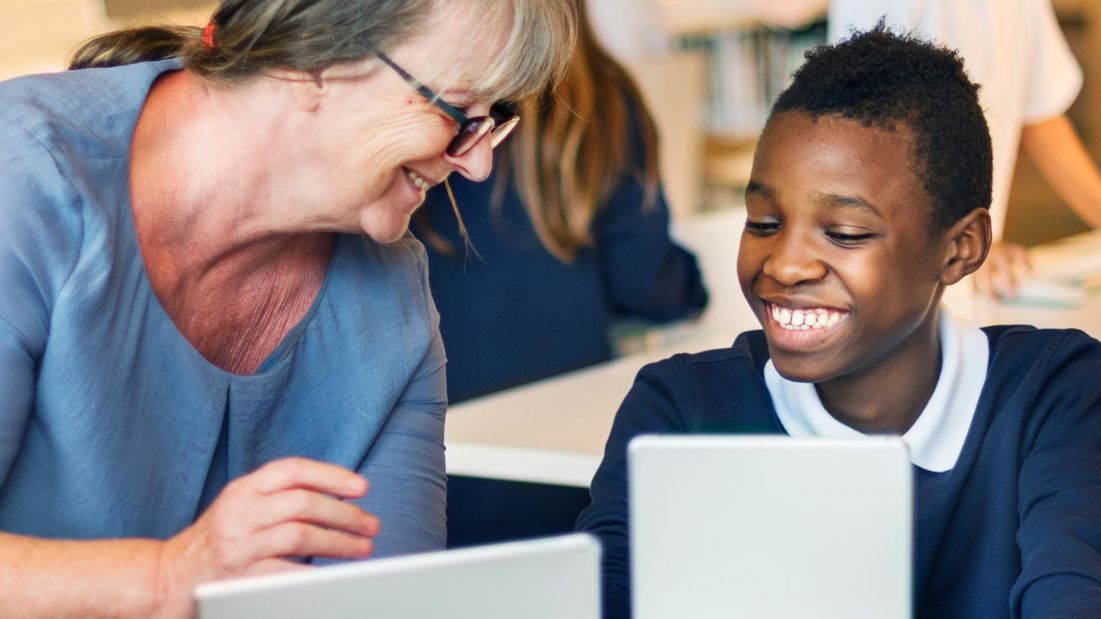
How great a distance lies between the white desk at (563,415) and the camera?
161cm

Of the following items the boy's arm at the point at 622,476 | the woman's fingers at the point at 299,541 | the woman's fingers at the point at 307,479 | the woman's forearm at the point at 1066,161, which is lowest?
the woman's forearm at the point at 1066,161

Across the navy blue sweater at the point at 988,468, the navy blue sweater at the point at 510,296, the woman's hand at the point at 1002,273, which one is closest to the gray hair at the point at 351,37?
the navy blue sweater at the point at 988,468

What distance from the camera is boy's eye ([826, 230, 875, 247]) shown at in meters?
1.20

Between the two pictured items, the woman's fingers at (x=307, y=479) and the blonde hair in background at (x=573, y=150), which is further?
the blonde hair in background at (x=573, y=150)

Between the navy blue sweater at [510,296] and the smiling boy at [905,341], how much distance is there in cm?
78

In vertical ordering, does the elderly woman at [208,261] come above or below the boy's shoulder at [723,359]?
above

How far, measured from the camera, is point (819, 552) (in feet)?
2.50

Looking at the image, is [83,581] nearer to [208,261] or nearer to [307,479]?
[307,479]

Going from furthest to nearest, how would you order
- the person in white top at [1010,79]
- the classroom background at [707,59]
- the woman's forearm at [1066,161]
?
the classroom background at [707,59], the woman's forearm at [1066,161], the person in white top at [1010,79]

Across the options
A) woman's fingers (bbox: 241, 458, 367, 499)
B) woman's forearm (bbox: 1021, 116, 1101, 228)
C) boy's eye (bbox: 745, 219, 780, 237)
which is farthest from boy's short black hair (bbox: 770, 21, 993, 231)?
woman's forearm (bbox: 1021, 116, 1101, 228)

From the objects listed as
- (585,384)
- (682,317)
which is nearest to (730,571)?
(585,384)

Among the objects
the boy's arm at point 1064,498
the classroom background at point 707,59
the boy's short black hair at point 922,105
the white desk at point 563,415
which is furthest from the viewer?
the classroom background at point 707,59

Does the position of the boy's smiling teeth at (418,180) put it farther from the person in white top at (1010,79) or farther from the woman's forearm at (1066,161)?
the woman's forearm at (1066,161)

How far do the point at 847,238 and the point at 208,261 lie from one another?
1.93 ft
